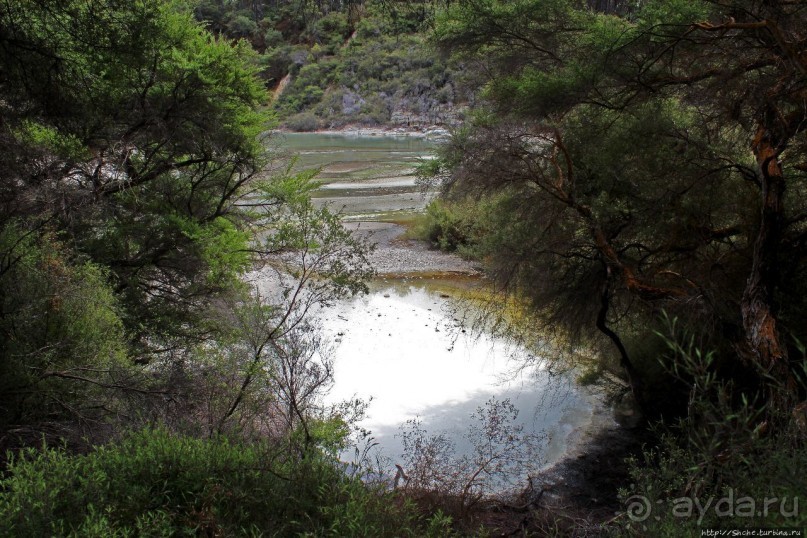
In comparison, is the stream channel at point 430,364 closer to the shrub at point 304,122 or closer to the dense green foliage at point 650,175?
the dense green foliage at point 650,175

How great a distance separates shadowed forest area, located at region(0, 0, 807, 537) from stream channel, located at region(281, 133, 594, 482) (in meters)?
0.49

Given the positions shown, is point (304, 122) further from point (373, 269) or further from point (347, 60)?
point (373, 269)

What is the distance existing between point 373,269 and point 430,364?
466 centimetres

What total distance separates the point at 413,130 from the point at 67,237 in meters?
51.4

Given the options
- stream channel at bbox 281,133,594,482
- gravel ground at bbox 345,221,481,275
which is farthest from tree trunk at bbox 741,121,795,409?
gravel ground at bbox 345,221,481,275

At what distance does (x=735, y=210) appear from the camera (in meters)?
8.47

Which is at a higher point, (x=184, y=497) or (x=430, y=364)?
(x=184, y=497)

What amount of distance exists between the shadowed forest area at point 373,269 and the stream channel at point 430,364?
0.49 metres

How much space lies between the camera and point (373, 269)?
7.12 meters

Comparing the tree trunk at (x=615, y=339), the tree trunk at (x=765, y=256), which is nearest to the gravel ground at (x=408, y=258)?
the tree trunk at (x=615, y=339)

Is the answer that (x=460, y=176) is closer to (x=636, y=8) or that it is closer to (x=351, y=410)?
(x=636, y=8)

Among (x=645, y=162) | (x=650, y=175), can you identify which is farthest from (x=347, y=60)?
(x=650, y=175)

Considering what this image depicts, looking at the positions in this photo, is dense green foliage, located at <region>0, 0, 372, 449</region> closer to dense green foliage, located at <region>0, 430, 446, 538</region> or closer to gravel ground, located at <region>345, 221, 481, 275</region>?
dense green foliage, located at <region>0, 430, 446, 538</region>

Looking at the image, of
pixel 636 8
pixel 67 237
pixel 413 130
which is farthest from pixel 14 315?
pixel 413 130
